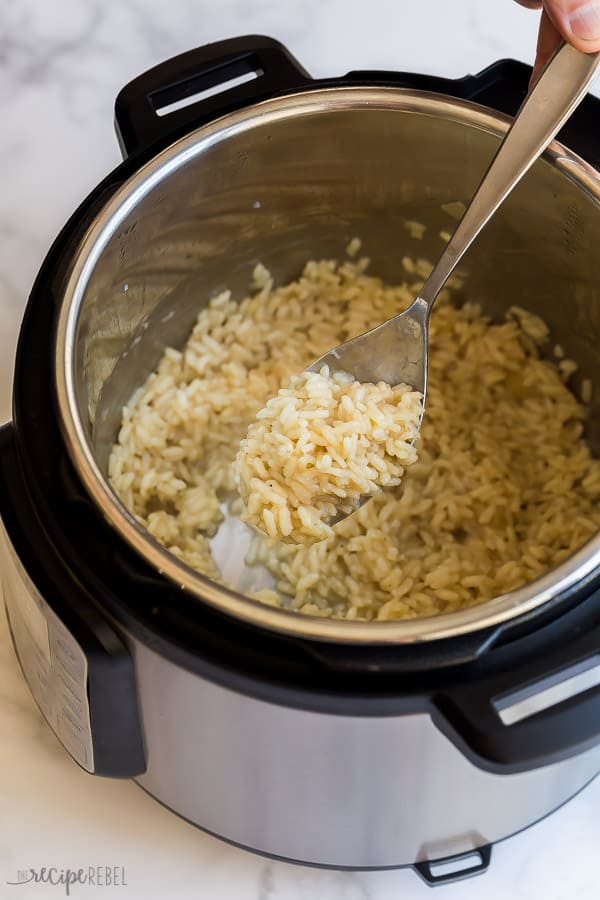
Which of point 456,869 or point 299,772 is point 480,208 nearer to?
point 299,772

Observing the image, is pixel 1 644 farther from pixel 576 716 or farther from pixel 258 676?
pixel 576 716

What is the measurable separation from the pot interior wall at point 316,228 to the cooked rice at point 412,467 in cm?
3

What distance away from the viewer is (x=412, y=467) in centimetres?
137

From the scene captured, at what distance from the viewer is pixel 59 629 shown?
2.96 ft

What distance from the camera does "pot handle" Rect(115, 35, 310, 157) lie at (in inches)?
45.9

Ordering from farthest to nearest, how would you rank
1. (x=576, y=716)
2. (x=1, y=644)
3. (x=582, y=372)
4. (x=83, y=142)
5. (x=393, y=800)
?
1. (x=83, y=142)
2. (x=582, y=372)
3. (x=1, y=644)
4. (x=393, y=800)
5. (x=576, y=716)

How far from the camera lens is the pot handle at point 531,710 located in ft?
2.60

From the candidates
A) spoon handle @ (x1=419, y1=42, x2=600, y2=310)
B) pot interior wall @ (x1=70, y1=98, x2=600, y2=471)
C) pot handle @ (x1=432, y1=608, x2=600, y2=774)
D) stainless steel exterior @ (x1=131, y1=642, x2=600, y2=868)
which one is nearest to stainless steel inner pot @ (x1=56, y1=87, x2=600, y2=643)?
pot interior wall @ (x1=70, y1=98, x2=600, y2=471)

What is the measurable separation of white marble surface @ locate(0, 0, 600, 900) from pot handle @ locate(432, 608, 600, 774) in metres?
0.41

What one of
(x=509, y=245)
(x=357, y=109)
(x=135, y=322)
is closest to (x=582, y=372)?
(x=509, y=245)

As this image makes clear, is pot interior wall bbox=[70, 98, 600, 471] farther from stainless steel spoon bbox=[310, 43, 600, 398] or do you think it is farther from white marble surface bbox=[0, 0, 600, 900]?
white marble surface bbox=[0, 0, 600, 900]

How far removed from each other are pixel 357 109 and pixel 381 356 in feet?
0.91

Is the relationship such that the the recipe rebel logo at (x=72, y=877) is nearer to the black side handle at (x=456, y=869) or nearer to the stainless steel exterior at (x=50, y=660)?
the stainless steel exterior at (x=50, y=660)

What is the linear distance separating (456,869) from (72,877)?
41 cm
